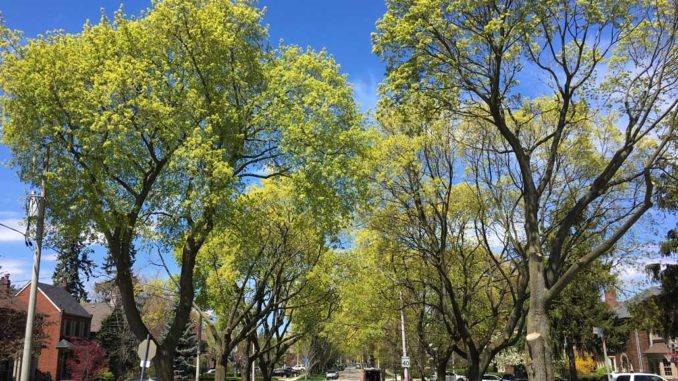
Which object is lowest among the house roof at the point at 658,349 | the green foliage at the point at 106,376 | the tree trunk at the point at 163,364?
the green foliage at the point at 106,376

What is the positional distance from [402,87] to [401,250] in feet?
30.5

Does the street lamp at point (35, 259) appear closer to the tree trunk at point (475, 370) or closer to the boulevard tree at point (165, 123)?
the boulevard tree at point (165, 123)

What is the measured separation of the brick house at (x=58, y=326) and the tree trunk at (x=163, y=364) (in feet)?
117

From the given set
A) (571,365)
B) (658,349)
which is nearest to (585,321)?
(571,365)

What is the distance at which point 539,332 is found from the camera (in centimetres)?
1188

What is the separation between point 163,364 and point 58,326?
3993cm

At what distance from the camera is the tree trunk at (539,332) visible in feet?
38.2

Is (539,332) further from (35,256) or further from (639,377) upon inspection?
(639,377)

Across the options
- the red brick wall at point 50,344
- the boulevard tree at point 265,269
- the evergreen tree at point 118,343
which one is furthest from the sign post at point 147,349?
the red brick wall at point 50,344

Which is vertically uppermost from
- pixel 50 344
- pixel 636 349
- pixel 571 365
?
pixel 50 344

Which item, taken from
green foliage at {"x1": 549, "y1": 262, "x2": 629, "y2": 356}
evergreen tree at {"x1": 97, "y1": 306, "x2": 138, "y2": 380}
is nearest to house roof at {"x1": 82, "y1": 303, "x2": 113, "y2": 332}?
evergreen tree at {"x1": 97, "y1": 306, "x2": 138, "y2": 380}

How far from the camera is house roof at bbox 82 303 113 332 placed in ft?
187

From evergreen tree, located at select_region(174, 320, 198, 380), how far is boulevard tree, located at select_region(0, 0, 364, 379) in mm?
38657

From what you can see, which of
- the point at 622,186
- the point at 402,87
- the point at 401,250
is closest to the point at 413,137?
the point at 401,250
